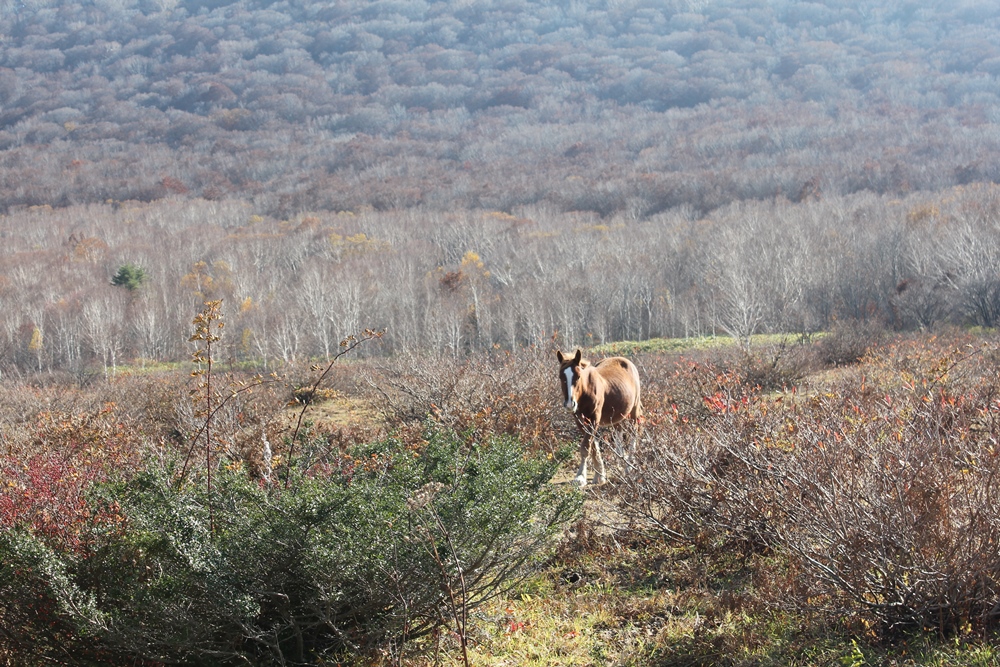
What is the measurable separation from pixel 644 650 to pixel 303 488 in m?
2.53

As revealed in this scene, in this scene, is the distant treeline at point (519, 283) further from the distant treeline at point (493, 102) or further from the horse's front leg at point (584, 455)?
the distant treeline at point (493, 102)

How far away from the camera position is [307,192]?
101812 millimetres

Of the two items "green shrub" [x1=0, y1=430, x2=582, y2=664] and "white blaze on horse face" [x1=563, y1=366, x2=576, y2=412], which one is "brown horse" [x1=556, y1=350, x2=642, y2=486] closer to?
"white blaze on horse face" [x1=563, y1=366, x2=576, y2=412]

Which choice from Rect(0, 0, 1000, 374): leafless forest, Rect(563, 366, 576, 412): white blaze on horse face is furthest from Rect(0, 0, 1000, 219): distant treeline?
Rect(563, 366, 576, 412): white blaze on horse face

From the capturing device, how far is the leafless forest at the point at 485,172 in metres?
45.1

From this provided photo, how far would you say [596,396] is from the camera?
8.90m

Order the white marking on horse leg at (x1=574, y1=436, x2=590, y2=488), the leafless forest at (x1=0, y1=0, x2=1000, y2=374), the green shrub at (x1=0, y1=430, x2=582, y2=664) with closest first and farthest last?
A: the green shrub at (x1=0, y1=430, x2=582, y2=664) < the white marking on horse leg at (x1=574, y1=436, x2=590, y2=488) < the leafless forest at (x1=0, y1=0, x2=1000, y2=374)

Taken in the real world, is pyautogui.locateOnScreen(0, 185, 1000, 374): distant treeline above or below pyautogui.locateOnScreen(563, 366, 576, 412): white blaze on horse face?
below

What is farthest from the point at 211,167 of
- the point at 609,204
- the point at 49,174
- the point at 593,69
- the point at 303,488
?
the point at 303,488

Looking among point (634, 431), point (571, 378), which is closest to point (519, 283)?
point (571, 378)

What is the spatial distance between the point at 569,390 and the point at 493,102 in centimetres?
14541

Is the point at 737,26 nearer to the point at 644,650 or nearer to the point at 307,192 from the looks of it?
the point at 307,192

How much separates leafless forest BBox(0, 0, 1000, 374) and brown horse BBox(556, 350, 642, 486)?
3760 millimetres

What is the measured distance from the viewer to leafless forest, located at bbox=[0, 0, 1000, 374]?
45.1 m
